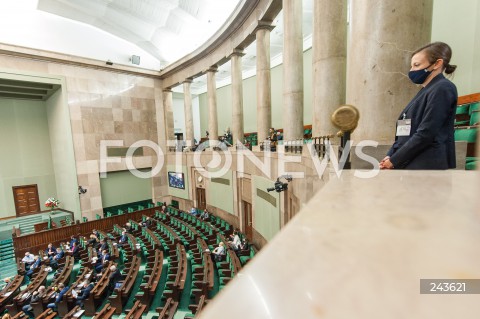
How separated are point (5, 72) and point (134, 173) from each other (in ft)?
27.1

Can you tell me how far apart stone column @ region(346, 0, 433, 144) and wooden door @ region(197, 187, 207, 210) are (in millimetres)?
11780

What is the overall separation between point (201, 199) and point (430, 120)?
12.9 meters

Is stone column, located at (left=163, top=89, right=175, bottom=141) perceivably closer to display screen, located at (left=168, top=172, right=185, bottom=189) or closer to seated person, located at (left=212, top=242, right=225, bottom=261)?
display screen, located at (left=168, top=172, right=185, bottom=189)

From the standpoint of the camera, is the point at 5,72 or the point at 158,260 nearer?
the point at 158,260

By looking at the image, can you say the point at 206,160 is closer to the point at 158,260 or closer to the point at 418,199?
the point at 158,260

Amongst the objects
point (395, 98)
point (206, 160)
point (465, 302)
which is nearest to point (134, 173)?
point (206, 160)

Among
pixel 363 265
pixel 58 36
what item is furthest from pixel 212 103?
pixel 363 265

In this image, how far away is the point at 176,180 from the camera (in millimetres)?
15695

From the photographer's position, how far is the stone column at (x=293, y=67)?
682 centimetres

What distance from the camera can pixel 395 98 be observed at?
8.19 ft

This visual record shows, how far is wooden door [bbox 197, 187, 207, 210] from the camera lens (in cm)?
1362

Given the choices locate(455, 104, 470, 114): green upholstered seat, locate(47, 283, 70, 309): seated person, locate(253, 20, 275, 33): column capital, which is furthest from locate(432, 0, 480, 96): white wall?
locate(47, 283, 70, 309): seated person

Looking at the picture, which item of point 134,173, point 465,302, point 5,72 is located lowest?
point 134,173

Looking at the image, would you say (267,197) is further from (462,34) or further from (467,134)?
(462,34)
